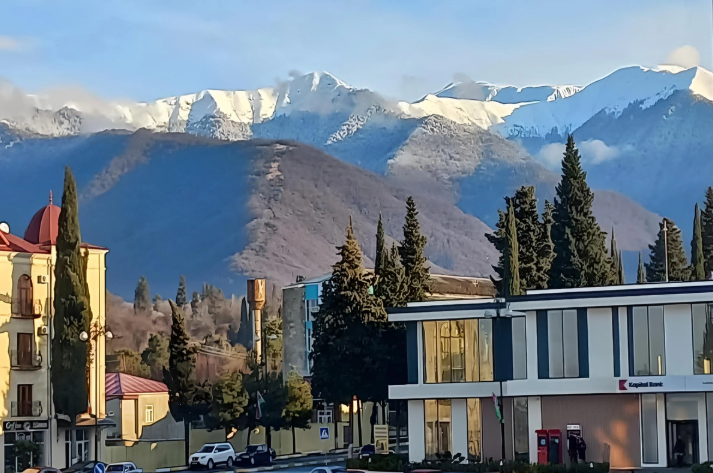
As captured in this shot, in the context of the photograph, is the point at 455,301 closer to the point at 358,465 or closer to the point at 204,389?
the point at 358,465

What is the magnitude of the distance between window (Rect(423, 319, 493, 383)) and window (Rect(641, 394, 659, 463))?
8504 millimetres

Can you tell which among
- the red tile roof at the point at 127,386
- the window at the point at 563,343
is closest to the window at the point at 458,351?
the window at the point at 563,343

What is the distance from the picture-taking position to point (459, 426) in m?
57.2

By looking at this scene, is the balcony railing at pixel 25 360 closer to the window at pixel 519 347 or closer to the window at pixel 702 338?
the window at pixel 519 347

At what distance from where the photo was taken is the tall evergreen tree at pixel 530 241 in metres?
73.4

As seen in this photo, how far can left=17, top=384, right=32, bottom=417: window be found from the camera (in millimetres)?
71312

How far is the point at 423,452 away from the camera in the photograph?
57.6 meters

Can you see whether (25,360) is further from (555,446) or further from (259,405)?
(555,446)

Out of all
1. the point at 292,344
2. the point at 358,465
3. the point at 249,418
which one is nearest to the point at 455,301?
the point at 358,465

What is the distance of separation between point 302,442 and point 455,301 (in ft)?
137

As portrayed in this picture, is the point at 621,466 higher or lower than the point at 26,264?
lower

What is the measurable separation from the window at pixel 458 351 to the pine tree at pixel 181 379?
26848 mm

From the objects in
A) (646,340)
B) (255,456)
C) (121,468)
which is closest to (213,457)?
(255,456)

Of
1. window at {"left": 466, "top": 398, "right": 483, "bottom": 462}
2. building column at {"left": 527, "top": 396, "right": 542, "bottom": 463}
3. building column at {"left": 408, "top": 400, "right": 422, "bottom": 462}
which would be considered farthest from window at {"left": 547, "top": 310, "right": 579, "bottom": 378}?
building column at {"left": 408, "top": 400, "right": 422, "bottom": 462}
